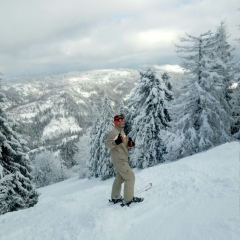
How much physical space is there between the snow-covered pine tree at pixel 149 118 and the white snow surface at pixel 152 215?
19012 millimetres

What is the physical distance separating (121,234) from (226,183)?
13.8ft

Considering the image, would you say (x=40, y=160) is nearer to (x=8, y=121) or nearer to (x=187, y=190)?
(x=8, y=121)

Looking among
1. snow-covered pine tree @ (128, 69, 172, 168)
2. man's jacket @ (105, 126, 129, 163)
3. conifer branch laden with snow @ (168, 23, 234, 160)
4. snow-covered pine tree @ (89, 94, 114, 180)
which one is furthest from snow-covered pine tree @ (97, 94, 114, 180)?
man's jacket @ (105, 126, 129, 163)

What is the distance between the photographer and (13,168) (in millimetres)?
18906

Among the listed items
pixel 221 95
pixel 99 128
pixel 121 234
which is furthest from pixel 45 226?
pixel 99 128

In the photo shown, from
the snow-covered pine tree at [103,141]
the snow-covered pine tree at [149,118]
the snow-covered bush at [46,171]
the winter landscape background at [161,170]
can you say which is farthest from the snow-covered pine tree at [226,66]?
the snow-covered bush at [46,171]

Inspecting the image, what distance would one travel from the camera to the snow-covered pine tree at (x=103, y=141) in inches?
1538

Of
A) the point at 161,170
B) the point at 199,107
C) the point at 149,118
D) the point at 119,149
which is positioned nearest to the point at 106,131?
the point at 149,118

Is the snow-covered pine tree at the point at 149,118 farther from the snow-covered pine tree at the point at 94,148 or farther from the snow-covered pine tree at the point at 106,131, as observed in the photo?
the snow-covered pine tree at the point at 94,148

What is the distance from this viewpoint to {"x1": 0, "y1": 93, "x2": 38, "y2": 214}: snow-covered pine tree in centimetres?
1760

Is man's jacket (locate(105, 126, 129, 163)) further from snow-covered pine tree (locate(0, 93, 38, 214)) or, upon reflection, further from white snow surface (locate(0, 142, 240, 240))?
snow-covered pine tree (locate(0, 93, 38, 214))

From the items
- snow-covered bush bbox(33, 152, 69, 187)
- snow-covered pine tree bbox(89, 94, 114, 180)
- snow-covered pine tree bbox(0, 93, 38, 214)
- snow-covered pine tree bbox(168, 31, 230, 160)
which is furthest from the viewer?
snow-covered bush bbox(33, 152, 69, 187)

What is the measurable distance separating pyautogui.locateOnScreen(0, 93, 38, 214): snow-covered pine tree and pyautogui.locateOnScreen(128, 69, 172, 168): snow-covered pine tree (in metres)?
13.0

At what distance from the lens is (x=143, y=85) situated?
95.5 ft
